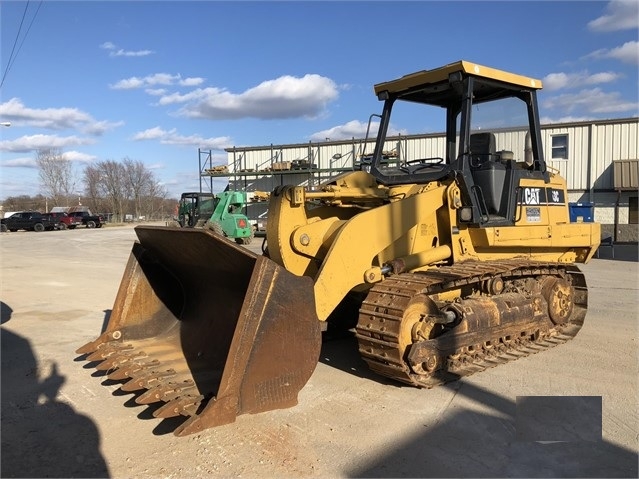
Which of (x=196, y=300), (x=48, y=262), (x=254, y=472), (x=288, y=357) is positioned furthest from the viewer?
(x=48, y=262)

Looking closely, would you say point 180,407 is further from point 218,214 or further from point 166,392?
point 218,214

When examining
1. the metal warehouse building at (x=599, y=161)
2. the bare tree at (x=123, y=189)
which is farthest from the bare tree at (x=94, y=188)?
the metal warehouse building at (x=599, y=161)

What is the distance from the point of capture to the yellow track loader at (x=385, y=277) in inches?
147

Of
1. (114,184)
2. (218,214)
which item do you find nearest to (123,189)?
(114,184)

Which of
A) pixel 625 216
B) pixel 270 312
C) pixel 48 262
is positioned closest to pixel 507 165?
pixel 270 312

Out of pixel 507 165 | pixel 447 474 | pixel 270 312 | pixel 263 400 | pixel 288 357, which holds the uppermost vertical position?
pixel 507 165

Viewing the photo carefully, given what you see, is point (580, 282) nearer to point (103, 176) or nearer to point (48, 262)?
point (48, 262)

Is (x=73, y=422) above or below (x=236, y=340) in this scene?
below

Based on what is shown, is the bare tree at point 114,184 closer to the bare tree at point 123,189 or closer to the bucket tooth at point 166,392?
the bare tree at point 123,189

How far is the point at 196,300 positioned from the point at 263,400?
1.94 metres

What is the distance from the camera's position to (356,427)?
12.6ft

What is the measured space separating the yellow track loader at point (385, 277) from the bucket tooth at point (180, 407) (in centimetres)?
1

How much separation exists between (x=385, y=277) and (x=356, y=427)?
1.47 meters

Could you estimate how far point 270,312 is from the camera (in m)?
3.64
